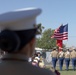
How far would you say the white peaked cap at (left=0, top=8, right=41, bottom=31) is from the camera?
6.35ft

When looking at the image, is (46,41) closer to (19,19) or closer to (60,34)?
(60,34)

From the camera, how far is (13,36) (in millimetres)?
1901

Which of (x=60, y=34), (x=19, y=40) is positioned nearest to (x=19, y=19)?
(x=19, y=40)

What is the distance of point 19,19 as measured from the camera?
194cm

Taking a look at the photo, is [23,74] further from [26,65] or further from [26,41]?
[26,41]

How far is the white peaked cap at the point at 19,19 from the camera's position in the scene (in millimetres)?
1936

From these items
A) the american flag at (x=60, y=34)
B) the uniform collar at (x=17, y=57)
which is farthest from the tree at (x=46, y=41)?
the uniform collar at (x=17, y=57)

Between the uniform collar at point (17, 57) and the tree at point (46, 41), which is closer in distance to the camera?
the uniform collar at point (17, 57)

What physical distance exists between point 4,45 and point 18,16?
196 millimetres

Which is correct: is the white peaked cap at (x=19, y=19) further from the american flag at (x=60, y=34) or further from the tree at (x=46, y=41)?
the tree at (x=46, y=41)

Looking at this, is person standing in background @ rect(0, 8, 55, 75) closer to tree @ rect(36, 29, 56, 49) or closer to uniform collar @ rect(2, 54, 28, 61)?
uniform collar @ rect(2, 54, 28, 61)

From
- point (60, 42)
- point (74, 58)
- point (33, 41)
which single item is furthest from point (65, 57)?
point (33, 41)

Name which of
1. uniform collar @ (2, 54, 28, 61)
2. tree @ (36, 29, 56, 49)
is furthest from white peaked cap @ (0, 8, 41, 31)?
tree @ (36, 29, 56, 49)

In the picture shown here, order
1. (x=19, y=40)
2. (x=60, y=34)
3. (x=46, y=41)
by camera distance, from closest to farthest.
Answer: (x=19, y=40), (x=60, y=34), (x=46, y=41)
